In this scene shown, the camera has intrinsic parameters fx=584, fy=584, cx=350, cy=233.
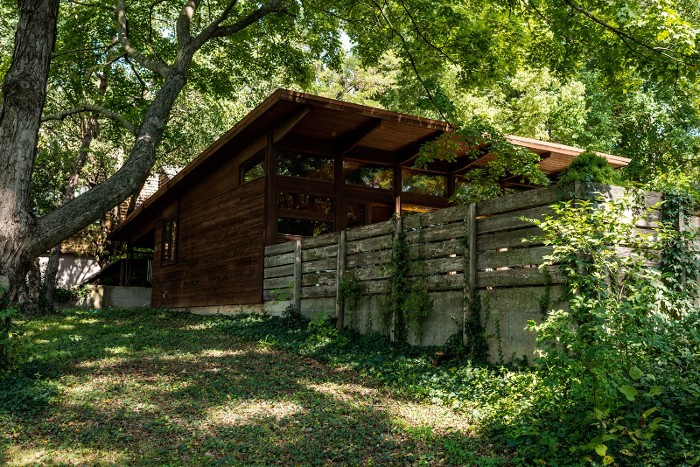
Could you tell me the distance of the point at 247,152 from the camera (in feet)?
49.0

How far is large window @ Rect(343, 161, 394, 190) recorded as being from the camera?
48.4ft

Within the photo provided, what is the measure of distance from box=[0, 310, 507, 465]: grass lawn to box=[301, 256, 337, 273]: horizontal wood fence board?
219 cm

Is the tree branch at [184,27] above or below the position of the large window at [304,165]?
above

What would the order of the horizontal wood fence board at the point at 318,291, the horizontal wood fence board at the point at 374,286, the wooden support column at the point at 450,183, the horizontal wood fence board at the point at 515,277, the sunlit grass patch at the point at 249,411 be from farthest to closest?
the wooden support column at the point at 450,183 < the horizontal wood fence board at the point at 318,291 < the horizontal wood fence board at the point at 374,286 < the horizontal wood fence board at the point at 515,277 < the sunlit grass patch at the point at 249,411

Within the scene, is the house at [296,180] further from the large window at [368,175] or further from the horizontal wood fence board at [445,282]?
the horizontal wood fence board at [445,282]

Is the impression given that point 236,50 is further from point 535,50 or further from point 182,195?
point 535,50

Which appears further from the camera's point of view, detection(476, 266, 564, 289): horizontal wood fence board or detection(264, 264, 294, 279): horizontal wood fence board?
detection(264, 264, 294, 279): horizontal wood fence board

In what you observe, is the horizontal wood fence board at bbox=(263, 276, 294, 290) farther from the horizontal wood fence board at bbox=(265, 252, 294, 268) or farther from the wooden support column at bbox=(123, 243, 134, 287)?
the wooden support column at bbox=(123, 243, 134, 287)

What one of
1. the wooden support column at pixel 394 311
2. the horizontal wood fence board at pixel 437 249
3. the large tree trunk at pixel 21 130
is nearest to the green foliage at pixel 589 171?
the horizontal wood fence board at pixel 437 249

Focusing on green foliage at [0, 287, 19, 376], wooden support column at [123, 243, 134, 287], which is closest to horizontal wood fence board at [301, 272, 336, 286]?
green foliage at [0, 287, 19, 376]

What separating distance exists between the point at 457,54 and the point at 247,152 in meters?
5.71

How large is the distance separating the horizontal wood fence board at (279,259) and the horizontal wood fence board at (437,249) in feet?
13.3

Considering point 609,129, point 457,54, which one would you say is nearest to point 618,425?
point 457,54

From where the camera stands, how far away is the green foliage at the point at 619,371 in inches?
167
